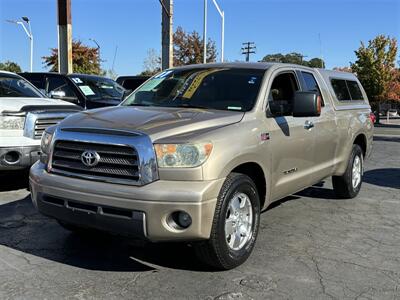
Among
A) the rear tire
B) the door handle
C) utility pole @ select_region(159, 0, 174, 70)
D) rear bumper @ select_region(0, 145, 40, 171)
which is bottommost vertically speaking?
the rear tire

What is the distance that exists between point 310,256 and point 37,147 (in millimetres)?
3901

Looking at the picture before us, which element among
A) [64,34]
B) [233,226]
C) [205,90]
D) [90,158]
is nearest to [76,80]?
[64,34]

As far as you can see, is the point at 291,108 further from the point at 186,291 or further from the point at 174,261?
the point at 186,291

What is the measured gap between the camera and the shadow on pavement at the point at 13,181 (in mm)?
7320

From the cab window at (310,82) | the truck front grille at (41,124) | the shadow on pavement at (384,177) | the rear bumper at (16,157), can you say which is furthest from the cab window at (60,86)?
the shadow on pavement at (384,177)

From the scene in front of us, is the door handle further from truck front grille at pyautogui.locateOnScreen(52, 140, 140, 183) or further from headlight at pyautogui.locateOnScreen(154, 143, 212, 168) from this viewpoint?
truck front grille at pyautogui.locateOnScreen(52, 140, 140, 183)

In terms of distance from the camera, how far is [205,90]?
508 cm

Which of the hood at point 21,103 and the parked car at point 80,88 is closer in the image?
the hood at point 21,103

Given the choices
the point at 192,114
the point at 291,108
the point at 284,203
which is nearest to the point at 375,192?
the point at 284,203

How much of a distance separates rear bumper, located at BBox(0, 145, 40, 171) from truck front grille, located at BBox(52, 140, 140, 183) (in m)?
2.50

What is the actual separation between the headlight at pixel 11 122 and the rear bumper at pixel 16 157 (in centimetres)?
33

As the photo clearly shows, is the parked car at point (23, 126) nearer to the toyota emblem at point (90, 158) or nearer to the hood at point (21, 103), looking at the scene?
the hood at point (21, 103)

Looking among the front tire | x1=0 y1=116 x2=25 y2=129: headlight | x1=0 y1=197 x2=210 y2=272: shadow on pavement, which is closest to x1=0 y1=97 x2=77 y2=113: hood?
x1=0 y1=116 x2=25 y2=129: headlight

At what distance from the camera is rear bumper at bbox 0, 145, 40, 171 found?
639cm
